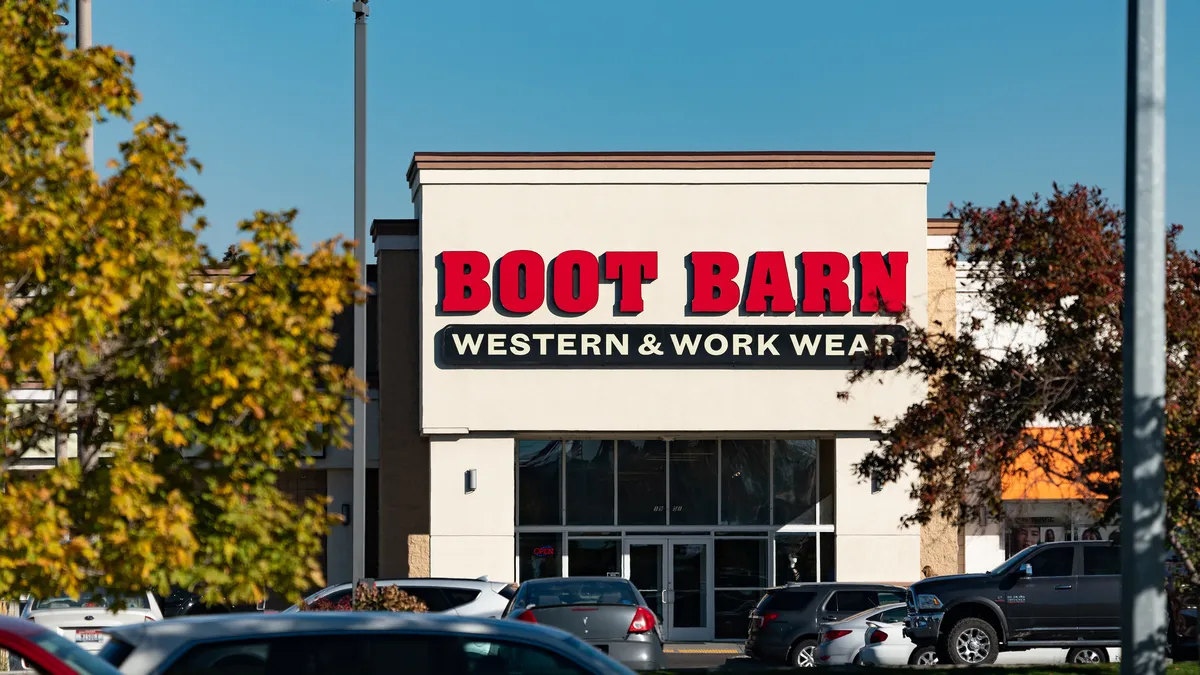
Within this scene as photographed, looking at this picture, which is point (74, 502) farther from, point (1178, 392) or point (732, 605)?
point (732, 605)

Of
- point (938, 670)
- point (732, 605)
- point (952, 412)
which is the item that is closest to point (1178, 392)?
point (952, 412)

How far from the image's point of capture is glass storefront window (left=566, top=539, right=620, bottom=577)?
30969mm

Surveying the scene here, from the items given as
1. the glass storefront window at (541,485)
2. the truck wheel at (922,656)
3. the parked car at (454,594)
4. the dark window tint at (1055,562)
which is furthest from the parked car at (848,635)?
the glass storefront window at (541,485)

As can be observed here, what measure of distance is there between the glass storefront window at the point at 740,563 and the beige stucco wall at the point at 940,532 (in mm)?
3464

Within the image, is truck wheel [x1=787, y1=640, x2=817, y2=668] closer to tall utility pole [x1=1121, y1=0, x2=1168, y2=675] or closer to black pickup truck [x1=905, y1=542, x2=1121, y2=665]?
black pickup truck [x1=905, y1=542, x2=1121, y2=665]

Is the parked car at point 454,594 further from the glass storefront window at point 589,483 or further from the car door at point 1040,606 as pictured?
the glass storefront window at point 589,483

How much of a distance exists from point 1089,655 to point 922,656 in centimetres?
274

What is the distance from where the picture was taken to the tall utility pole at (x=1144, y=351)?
28.1 ft

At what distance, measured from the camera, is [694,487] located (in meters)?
31.4

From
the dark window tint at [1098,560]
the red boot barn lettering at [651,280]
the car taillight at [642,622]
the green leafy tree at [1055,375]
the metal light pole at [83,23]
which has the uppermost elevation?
the metal light pole at [83,23]

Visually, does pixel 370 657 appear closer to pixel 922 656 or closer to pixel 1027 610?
pixel 922 656

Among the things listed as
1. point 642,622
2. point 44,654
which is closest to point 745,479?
point 642,622

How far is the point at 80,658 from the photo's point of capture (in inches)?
273

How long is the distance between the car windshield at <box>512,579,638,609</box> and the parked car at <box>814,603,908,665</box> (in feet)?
12.5
